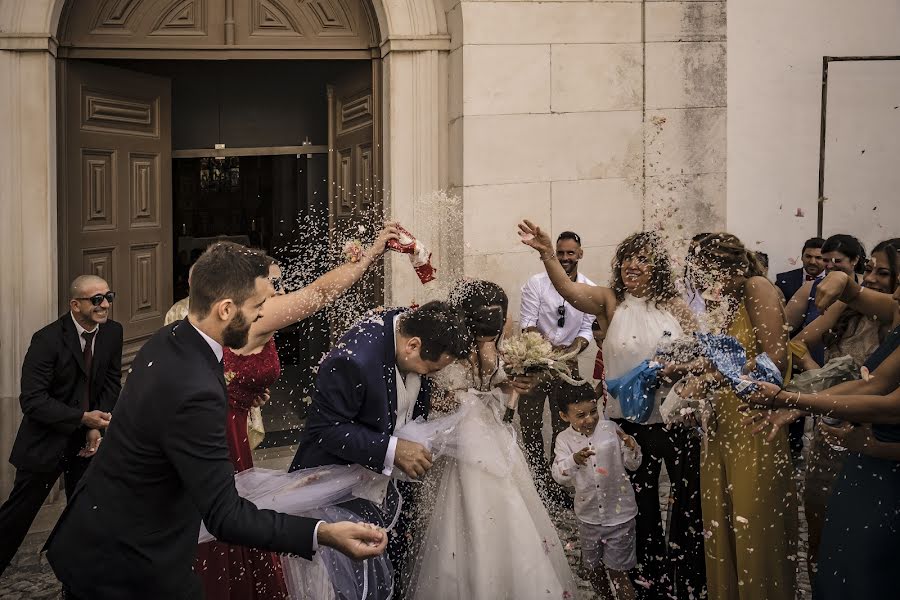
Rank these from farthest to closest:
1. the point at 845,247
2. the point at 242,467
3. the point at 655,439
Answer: the point at 845,247 < the point at 655,439 < the point at 242,467

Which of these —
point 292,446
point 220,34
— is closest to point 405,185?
point 220,34

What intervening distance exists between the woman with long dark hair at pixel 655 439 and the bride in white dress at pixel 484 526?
1.03m

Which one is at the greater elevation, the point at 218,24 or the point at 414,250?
the point at 218,24

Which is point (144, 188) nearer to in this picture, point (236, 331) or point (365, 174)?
point (365, 174)

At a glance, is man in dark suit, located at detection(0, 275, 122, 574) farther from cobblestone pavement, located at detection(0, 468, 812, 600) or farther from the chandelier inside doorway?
the chandelier inside doorway

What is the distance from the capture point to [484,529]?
4.36 m

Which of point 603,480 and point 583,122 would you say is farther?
point 583,122

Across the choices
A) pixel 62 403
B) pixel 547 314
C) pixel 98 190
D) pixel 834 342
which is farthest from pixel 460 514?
pixel 98 190

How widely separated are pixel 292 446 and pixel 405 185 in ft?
8.41

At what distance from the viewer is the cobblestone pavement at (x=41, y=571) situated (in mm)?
5730

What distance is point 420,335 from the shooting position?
4.24m

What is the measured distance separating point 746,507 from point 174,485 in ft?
9.41

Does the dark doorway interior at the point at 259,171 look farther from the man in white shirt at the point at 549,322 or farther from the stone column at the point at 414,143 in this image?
the man in white shirt at the point at 549,322

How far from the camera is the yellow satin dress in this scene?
4.94 metres
